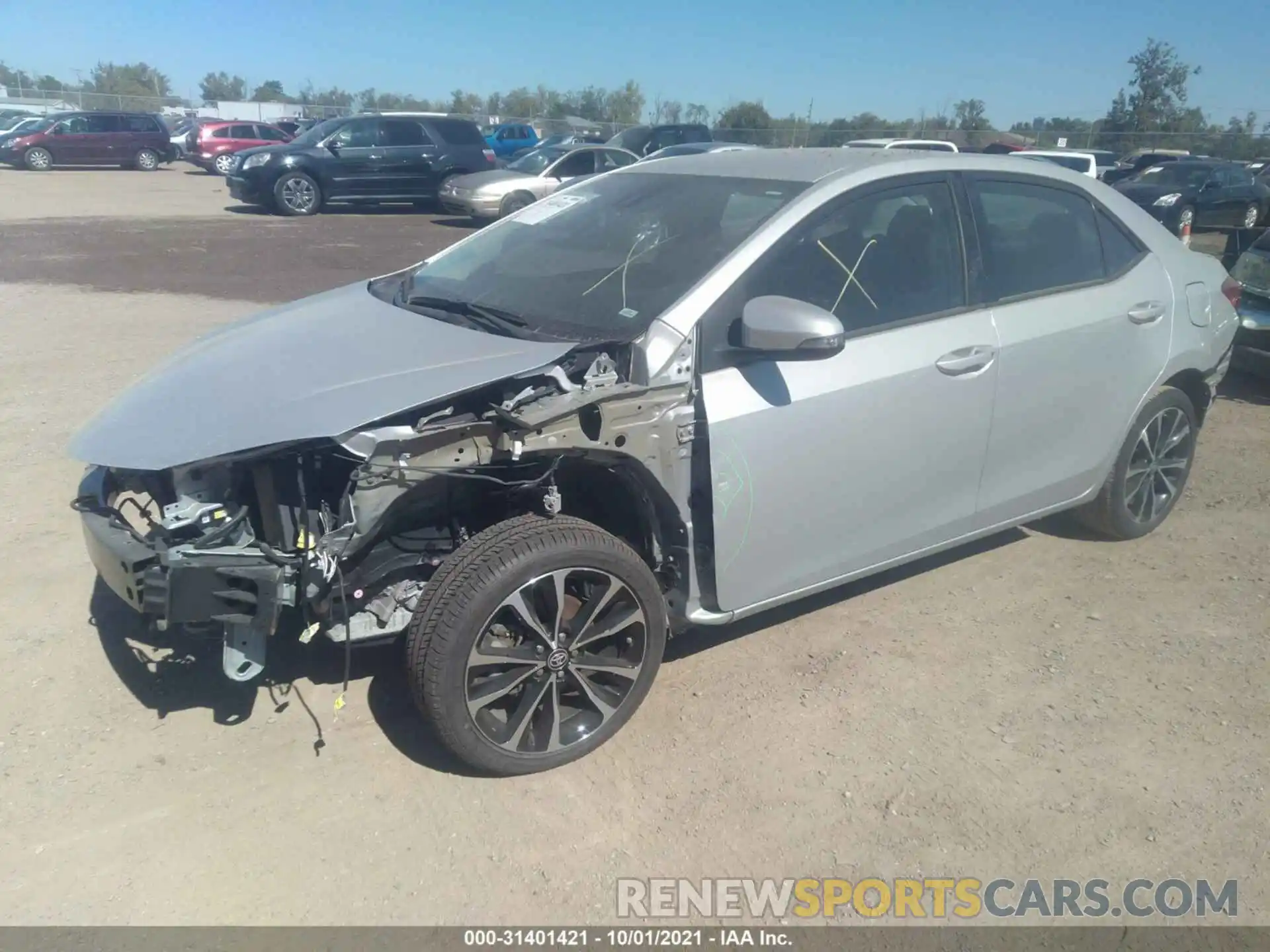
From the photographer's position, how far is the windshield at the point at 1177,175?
19.8 metres

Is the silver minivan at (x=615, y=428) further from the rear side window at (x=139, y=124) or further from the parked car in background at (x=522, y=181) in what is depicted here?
the rear side window at (x=139, y=124)

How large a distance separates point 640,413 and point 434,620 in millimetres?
877

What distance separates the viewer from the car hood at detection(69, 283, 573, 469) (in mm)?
2848

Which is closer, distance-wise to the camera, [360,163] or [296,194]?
[296,194]

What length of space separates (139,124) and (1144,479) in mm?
33289

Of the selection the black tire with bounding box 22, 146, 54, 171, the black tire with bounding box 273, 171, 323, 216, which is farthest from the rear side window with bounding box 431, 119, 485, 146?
the black tire with bounding box 22, 146, 54, 171

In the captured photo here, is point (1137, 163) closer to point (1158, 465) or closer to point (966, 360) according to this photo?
point (1158, 465)

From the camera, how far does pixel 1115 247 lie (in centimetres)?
438

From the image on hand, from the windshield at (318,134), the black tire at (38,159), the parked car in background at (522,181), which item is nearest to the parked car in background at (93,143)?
the black tire at (38,159)

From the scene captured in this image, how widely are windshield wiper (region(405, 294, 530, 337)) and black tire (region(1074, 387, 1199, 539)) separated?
112 inches

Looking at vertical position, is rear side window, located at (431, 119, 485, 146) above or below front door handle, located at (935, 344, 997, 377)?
above

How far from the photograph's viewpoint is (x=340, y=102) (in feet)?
237

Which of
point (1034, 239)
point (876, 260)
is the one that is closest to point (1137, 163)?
point (1034, 239)

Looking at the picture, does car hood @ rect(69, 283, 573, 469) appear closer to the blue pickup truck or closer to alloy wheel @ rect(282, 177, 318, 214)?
alloy wheel @ rect(282, 177, 318, 214)
